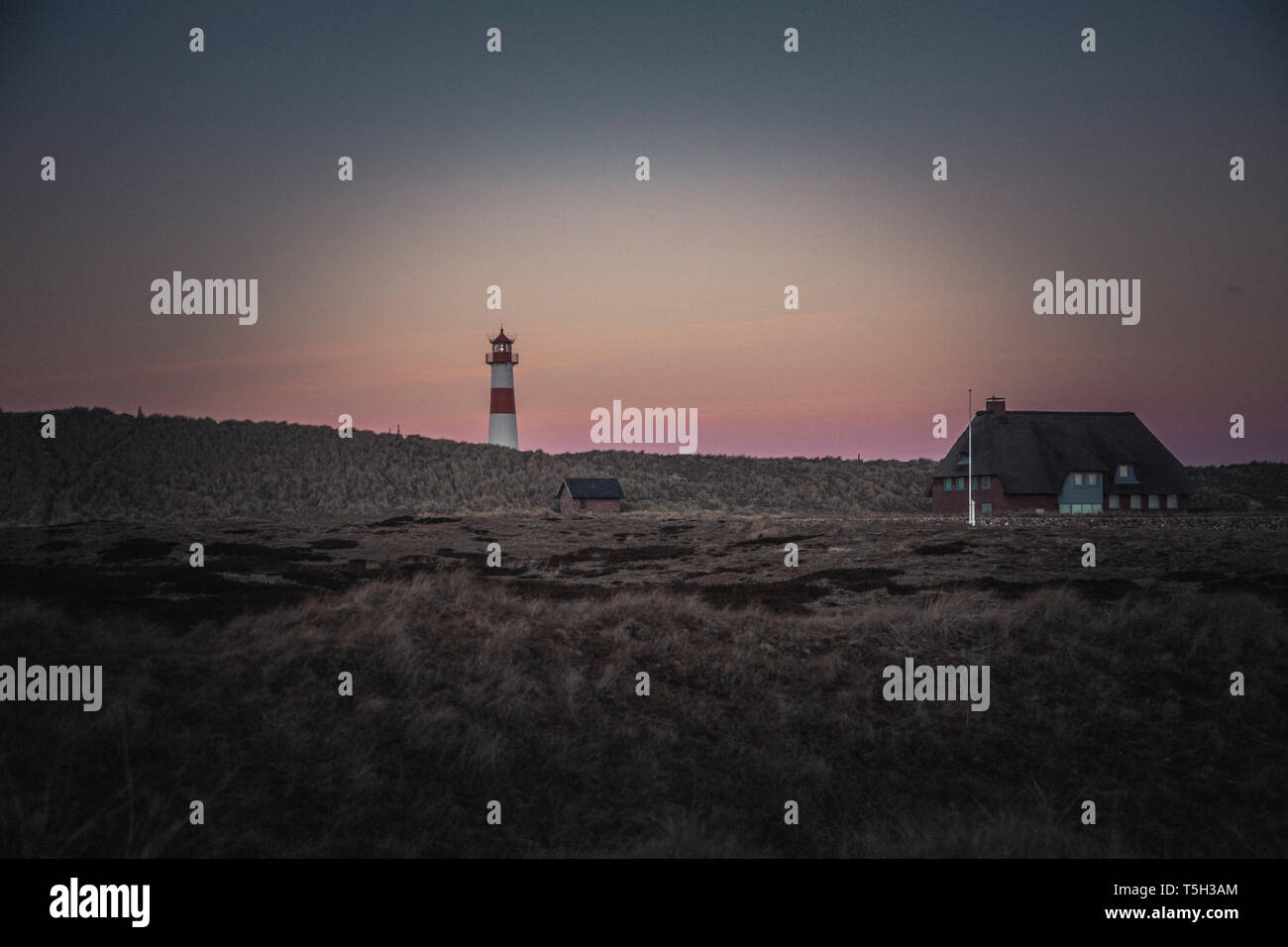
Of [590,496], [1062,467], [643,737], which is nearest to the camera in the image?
[643,737]

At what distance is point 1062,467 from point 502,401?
53.6 meters

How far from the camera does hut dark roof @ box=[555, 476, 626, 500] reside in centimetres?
6794

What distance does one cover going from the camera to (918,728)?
15.4 metres

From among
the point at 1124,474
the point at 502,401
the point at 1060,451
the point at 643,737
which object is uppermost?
the point at 502,401

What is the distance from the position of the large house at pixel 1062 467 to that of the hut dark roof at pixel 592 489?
25.5 meters

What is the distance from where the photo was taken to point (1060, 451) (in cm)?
5938

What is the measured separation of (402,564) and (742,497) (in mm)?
67258

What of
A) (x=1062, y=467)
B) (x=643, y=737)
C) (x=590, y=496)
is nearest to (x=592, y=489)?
(x=590, y=496)

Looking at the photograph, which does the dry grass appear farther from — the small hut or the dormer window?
the small hut

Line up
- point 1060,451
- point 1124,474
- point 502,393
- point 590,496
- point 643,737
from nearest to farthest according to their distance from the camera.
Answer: point 643,737 → point 1060,451 → point 1124,474 → point 590,496 → point 502,393

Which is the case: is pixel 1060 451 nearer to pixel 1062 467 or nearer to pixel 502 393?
pixel 1062 467

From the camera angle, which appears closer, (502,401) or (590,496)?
(590,496)

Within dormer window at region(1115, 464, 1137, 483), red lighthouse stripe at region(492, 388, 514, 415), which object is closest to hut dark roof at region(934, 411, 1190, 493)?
dormer window at region(1115, 464, 1137, 483)
